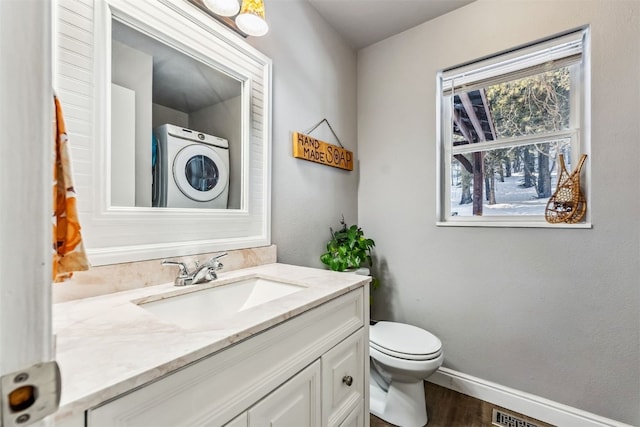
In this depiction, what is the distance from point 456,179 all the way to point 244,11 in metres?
1.54

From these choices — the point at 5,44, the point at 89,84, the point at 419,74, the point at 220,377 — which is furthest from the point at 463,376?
the point at 89,84

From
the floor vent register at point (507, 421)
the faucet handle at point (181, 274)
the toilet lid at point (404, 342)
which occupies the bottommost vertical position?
the floor vent register at point (507, 421)

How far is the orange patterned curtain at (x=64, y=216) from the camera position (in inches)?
18.3

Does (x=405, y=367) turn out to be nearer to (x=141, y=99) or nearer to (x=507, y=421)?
(x=507, y=421)

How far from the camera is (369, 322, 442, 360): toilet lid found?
1.35 m

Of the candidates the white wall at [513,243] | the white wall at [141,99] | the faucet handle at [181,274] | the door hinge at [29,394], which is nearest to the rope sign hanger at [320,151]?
the white wall at [513,243]

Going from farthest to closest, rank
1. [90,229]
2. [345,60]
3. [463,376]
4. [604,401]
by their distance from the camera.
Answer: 1. [345,60]
2. [463,376]
3. [604,401]
4. [90,229]

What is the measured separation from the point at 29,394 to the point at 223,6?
1319 millimetres

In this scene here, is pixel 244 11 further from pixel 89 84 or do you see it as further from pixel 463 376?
pixel 463 376

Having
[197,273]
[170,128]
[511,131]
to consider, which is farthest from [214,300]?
[511,131]

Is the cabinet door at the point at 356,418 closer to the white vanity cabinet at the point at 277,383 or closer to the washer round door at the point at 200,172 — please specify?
the white vanity cabinet at the point at 277,383

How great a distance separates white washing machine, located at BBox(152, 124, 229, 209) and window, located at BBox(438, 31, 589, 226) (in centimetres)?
139

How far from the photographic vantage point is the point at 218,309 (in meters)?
1.05

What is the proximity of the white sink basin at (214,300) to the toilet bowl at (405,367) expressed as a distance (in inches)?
27.4
